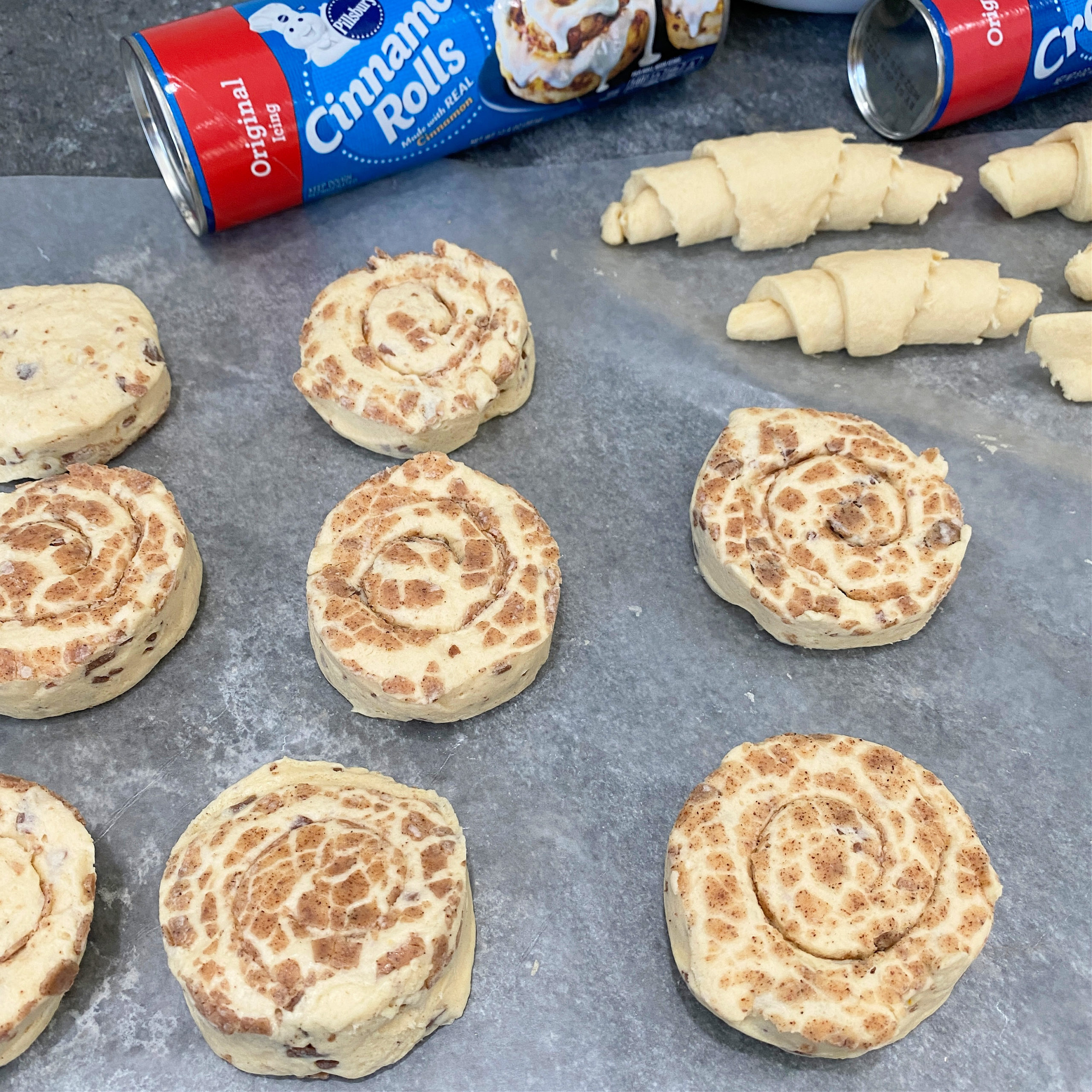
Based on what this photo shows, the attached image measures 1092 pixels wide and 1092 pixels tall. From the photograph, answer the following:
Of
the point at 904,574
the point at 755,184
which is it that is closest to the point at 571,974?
the point at 904,574

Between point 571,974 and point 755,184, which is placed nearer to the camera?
point 571,974

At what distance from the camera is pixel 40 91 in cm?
429

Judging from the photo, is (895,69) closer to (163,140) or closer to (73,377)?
(163,140)

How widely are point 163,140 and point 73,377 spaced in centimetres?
104

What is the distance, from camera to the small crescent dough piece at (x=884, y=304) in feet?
12.6

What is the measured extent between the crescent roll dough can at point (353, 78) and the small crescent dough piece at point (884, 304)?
107cm

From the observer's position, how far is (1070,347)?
384cm

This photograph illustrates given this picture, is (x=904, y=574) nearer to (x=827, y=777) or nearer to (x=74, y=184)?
(x=827, y=777)

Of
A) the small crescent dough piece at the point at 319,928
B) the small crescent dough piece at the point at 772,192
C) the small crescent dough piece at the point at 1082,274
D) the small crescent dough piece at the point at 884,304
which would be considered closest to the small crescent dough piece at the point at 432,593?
the small crescent dough piece at the point at 319,928

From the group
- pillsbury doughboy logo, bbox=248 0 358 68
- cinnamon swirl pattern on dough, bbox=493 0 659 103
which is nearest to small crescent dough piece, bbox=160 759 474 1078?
pillsbury doughboy logo, bbox=248 0 358 68

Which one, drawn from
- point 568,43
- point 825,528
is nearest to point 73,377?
point 568,43

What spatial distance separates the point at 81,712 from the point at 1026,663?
286cm

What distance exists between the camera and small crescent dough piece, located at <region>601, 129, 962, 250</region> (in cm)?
404

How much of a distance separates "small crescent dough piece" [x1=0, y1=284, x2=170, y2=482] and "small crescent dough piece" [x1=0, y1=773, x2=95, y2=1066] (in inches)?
41.9
